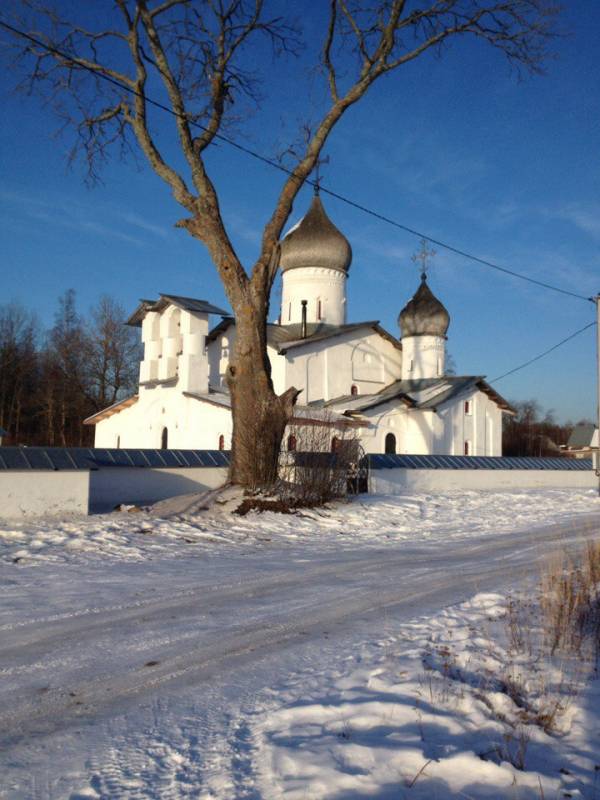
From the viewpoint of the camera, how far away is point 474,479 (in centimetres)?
2456

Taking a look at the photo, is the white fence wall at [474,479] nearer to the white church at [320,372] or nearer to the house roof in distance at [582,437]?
the white church at [320,372]

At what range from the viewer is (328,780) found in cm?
306

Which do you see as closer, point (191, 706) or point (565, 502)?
point (191, 706)

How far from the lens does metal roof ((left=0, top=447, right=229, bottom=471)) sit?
41.2 feet

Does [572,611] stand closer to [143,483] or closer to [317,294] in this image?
[143,483]

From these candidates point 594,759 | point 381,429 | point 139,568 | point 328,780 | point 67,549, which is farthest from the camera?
point 381,429

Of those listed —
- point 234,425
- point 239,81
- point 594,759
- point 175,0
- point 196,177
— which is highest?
point 175,0

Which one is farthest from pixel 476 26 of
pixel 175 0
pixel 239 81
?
pixel 175 0

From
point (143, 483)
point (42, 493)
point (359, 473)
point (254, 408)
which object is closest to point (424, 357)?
point (359, 473)

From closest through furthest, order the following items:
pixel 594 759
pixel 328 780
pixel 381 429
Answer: pixel 328 780
pixel 594 759
pixel 381 429

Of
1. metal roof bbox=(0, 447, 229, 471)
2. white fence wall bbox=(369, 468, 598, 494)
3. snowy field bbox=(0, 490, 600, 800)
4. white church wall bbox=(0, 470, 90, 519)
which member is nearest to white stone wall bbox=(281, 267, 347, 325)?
white fence wall bbox=(369, 468, 598, 494)

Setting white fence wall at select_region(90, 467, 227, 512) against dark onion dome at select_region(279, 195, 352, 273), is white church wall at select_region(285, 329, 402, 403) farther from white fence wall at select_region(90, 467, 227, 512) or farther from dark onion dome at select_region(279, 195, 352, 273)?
white fence wall at select_region(90, 467, 227, 512)

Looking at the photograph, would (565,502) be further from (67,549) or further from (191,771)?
(191,771)

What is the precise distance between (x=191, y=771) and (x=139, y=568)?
529 cm
